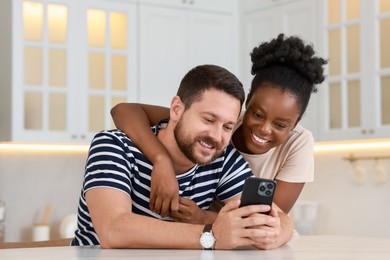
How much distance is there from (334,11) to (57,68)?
1576 mm

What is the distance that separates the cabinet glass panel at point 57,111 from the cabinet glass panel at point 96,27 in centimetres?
37

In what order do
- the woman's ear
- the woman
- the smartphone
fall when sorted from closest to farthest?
1. the smartphone
2. the woman's ear
3. the woman

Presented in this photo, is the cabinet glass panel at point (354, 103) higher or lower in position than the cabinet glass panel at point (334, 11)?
lower

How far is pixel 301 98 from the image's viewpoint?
7.53 ft

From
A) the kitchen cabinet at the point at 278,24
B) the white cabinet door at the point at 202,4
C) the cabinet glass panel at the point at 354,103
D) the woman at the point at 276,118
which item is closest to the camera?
the woman at the point at 276,118

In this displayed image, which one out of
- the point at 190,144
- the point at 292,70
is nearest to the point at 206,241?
the point at 190,144

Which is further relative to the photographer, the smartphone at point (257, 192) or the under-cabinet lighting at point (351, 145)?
the under-cabinet lighting at point (351, 145)

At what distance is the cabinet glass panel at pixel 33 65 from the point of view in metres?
4.26

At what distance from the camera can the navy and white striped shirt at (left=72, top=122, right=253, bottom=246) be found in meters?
1.99

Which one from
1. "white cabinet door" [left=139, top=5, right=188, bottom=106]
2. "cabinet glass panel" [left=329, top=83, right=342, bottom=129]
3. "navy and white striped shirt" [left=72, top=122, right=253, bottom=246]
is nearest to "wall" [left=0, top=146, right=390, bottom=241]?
"cabinet glass panel" [left=329, top=83, right=342, bottom=129]

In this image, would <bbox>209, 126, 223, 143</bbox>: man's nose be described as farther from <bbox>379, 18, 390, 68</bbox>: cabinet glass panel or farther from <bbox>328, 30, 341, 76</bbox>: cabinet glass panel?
<bbox>328, 30, 341, 76</bbox>: cabinet glass panel

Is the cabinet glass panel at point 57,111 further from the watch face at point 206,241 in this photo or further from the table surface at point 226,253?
the watch face at point 206,241

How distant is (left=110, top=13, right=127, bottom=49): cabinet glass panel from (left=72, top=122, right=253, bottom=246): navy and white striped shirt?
2.35 m

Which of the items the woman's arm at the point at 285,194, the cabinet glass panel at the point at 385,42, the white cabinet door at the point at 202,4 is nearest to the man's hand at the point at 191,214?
Answer: the woman's arm at the point at 285,194
